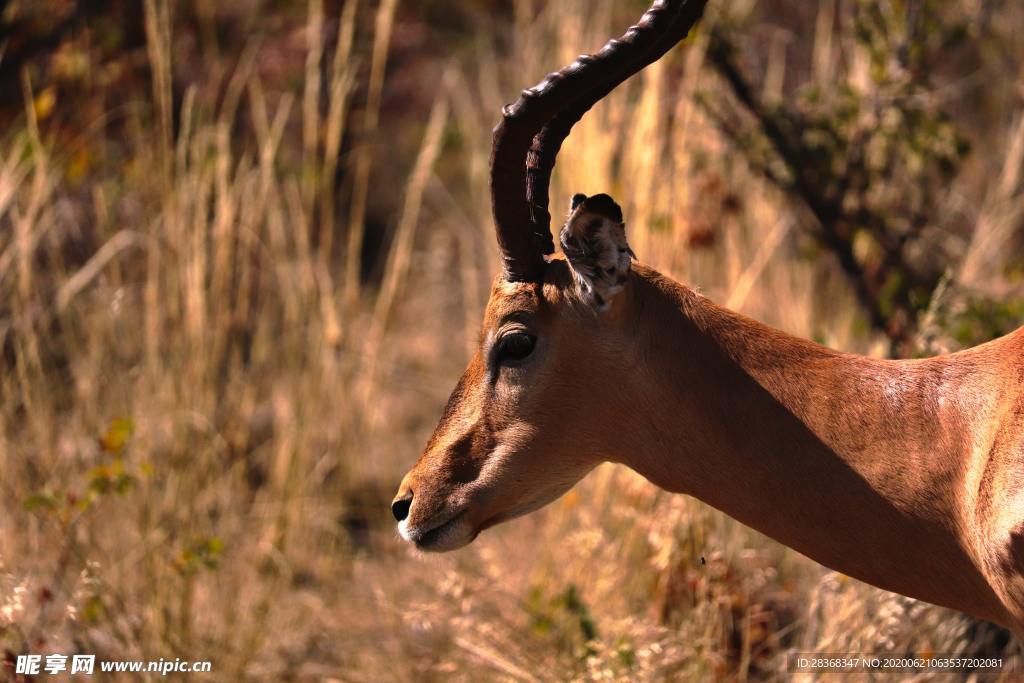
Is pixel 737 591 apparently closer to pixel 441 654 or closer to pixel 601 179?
pixel 441 654

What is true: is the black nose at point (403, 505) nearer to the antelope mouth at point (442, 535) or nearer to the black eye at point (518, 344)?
the antelope mouth at point (442, 535)

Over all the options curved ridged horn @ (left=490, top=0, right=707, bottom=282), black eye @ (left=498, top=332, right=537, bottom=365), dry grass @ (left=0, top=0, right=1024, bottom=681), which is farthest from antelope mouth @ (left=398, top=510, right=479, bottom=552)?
dry grass @ (left=0, top=0, right=1024, bottom=681)

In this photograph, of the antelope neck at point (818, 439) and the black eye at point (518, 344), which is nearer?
the antelope neck at point (818, 439)

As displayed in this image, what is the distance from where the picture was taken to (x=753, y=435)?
9.32 ft

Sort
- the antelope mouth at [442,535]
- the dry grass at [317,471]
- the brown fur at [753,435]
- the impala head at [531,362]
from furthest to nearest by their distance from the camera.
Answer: the dry grass at [317,471] < the antelope mouth at [442,535] < the impala head at [531,362] < the brown fur at [753,435]

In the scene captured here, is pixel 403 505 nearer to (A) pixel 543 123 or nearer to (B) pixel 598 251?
(B) pixel 598 251

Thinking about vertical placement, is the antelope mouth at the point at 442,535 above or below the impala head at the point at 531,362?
below

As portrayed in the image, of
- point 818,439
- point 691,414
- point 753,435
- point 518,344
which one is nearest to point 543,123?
point 518,344

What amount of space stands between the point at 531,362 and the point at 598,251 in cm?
35

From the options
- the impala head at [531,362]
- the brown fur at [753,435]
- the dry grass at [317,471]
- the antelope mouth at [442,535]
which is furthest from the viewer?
the dry grass at [317,471]

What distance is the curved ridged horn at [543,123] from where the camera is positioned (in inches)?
110

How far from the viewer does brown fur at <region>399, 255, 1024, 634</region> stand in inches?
107

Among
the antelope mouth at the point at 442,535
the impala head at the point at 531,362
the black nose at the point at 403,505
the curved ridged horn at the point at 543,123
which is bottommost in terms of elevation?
the antelope mouth at the point at 442,535

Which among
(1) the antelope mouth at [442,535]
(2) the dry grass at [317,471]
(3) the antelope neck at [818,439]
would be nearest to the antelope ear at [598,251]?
(3) the antelope neck at [818,439]
